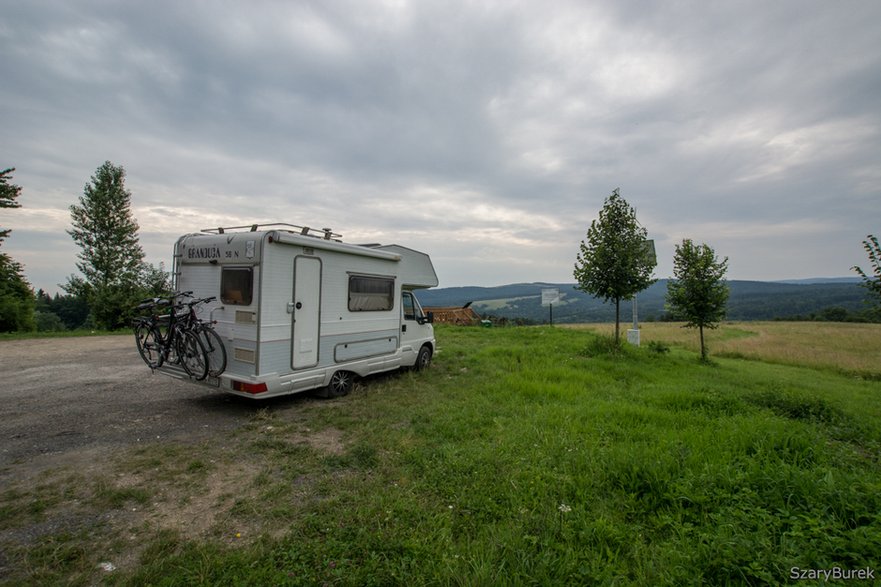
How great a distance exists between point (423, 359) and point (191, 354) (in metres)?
5.23

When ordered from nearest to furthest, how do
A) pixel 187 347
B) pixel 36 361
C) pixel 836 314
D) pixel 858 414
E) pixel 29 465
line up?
pixel 29 465, pixel 187 347, pixel 858 414, pixel 36 361, pixel 836 314

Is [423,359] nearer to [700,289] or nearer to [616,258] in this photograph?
[616,258]

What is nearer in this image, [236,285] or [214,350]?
[214,350]

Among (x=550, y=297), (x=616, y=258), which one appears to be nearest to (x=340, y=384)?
(x=616, y=258)

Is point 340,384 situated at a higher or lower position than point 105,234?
lower

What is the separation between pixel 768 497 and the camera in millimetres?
3162

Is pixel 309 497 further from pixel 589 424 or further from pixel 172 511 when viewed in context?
pixel 589 424

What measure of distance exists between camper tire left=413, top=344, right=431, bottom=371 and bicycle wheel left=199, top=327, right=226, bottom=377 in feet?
14.9

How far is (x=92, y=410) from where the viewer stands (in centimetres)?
598

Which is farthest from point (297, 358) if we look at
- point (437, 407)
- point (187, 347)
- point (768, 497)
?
point (768, 497)

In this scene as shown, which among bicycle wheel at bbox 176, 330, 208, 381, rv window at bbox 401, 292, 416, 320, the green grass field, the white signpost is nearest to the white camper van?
bicycle wheel at bbox 176, 330, 208, 381

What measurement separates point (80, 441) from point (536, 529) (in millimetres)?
5605

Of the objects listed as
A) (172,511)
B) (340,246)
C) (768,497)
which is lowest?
(172,511)

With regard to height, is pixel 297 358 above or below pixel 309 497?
above
